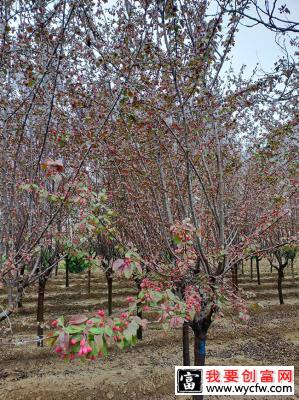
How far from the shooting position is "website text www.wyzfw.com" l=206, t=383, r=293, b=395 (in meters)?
4.37

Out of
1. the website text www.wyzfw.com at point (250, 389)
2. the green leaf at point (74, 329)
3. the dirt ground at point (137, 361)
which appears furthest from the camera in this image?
the dirt ground at point (137, 361)

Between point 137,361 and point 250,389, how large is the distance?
4231 millimetres

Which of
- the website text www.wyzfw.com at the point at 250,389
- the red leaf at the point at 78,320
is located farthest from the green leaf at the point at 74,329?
the website text www.wyzfw.com at the point at 250,389

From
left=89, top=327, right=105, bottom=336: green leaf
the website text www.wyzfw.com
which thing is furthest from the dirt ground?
left=89, top=327, right=105, bottom=336: green leaf

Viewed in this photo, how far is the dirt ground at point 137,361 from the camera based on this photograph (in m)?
6.45

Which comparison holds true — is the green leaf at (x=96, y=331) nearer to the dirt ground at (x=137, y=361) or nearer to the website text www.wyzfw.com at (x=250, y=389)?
the website text www.wyzfw.com at (x=250, y=389)

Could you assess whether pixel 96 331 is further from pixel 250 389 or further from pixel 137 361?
pixel 137 361

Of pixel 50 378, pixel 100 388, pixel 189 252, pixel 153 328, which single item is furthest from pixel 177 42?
pixel 153 328

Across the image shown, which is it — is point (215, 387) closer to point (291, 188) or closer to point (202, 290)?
point (202, 290)

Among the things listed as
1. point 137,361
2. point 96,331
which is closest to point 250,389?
point 96,331

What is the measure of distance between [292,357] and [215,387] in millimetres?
5109

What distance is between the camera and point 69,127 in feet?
17.0

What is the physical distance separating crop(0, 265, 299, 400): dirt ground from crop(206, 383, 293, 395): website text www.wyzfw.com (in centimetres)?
116

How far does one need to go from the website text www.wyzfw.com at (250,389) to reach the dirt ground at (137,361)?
1161 millimetres
